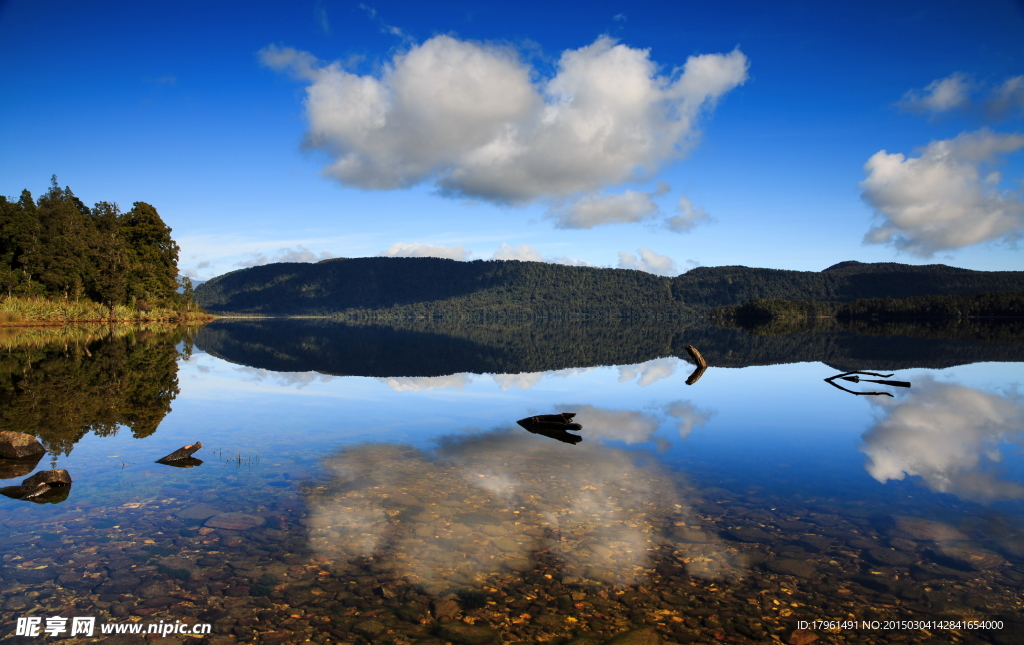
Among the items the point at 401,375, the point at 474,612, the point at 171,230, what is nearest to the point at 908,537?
the point at 474,612

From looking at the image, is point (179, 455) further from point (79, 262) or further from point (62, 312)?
point (79, 262)

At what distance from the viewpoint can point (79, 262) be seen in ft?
217

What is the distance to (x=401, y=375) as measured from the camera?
31.4 metres

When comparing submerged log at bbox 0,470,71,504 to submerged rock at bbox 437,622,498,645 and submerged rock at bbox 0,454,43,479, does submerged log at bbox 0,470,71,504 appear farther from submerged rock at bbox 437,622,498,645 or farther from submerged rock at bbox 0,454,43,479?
submerged rock at bbox 437,622,498,645

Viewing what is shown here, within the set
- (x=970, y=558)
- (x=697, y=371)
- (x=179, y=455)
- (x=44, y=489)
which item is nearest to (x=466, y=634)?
Result: (x=970, y=558)

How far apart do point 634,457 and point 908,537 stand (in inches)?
228

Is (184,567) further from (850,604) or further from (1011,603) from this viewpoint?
(1011,603)

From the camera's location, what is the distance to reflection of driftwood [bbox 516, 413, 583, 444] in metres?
15.9

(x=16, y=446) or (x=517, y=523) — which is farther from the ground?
(x=16, y=446)

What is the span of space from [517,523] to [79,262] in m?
77.8

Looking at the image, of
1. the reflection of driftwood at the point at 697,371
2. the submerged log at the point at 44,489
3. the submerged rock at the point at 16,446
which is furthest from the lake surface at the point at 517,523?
the reflection of driftwood at the point at 697,371

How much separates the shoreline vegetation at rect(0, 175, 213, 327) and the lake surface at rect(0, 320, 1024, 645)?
2189 inches

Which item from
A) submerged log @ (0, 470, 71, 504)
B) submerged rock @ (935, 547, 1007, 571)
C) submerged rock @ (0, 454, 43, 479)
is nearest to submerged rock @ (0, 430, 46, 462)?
submerged rock @ (0, 454, 43, 479)

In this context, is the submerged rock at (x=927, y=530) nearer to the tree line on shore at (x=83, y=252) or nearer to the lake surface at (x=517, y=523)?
the lake surface at (x=517, y=523)
